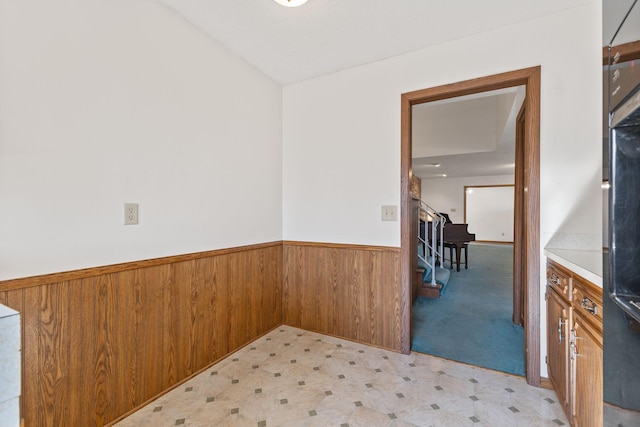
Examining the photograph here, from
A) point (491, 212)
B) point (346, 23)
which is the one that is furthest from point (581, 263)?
point (491, 212)

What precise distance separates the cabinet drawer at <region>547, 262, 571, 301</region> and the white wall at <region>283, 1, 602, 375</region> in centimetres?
15

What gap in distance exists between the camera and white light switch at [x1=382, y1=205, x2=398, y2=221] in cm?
226

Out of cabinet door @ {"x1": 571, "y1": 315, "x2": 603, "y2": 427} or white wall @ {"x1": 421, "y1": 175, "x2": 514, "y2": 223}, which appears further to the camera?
white wall @ {"x1": 421, "y1": 175, "x2": 514, "y2": 223}

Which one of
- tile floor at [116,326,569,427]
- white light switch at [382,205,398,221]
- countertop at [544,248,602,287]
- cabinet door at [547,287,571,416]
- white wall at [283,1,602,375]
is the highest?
white wall at [283,1,602,375]

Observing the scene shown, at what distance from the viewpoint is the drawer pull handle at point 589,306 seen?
3.53 ft

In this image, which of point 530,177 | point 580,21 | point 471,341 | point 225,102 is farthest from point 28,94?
point 471,341

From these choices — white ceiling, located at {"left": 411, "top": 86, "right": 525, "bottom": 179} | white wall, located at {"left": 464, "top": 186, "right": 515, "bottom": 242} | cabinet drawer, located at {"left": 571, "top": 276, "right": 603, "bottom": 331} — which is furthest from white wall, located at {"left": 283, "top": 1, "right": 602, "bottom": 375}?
white wall, located at {"left": 464, "top": 186, "right": 515, "bottom": 242}

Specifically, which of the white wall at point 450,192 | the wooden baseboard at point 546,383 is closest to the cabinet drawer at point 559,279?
the wooden baseboard at point 546,383

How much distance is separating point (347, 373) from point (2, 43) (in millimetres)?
2421

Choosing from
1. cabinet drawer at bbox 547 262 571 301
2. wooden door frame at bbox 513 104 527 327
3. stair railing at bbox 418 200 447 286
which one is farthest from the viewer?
stair railing at bbox 418 200 447 286

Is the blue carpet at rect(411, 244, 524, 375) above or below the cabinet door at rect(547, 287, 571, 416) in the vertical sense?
below

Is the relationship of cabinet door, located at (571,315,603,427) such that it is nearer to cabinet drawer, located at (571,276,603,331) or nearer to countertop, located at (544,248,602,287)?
cabinet drawer, located at (571,276,603,331)

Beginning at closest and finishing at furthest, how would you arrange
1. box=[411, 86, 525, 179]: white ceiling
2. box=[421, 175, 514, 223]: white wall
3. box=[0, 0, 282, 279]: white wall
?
box=[0, 0, 282, 279]: white wall
box=[411, 86, 525, 179]: white ceiling
box=[421, 175, 514, 223]: white wall

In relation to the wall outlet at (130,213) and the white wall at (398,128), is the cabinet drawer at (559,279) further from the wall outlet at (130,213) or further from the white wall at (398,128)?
the wall outlet at (130,213)
